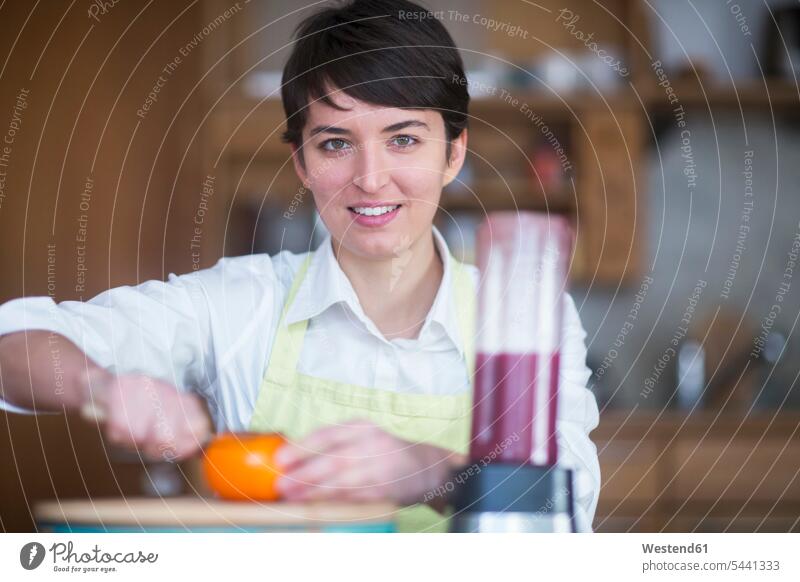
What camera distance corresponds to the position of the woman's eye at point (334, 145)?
0.67m

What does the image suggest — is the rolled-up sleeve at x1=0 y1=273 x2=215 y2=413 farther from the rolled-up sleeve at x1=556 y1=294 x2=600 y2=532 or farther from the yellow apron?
the rolled-up sleeve at x1=556 y1=294 x2=600 y2=532

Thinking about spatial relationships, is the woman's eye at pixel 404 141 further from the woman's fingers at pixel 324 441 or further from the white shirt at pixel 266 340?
the woman's fingers at pixel 324 441

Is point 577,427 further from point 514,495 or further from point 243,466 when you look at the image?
point 243,466

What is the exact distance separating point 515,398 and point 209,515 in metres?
0.24

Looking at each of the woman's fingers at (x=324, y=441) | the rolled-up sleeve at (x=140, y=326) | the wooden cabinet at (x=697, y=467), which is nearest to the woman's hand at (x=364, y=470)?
the woman's fingers at (x=324, y=441)

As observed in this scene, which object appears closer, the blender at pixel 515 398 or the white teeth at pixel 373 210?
the blender at pixel 515 398

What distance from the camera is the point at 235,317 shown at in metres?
0.69

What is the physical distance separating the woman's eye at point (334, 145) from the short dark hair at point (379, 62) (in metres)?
0.03

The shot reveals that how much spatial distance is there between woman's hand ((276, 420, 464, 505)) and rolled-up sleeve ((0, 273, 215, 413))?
0.39 ft

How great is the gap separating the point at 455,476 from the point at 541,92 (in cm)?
103
